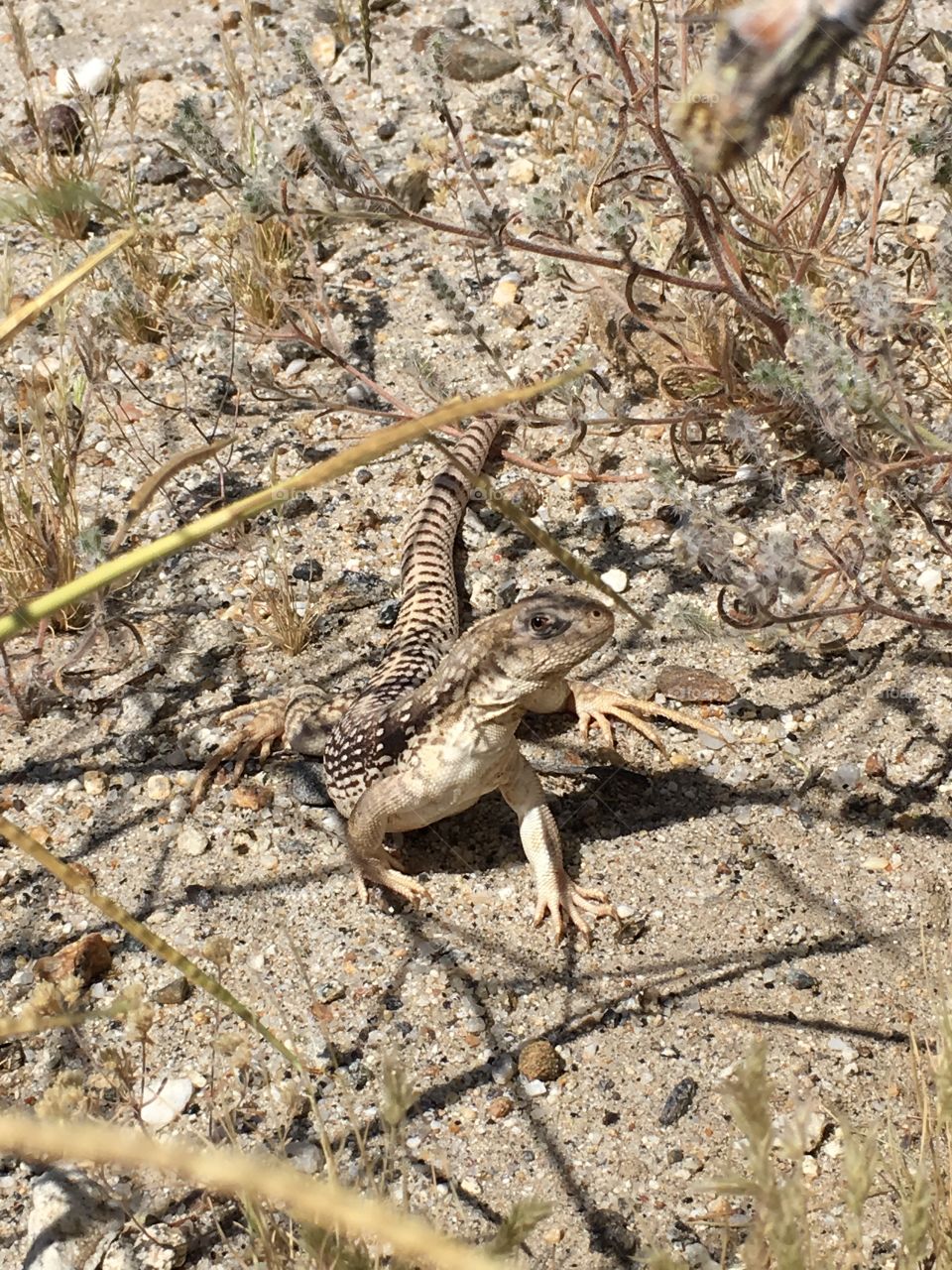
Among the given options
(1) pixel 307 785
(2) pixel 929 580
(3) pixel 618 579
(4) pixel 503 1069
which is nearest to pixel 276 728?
(1) pixel 307 785

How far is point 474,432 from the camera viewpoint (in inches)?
179

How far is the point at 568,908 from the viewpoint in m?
3.36

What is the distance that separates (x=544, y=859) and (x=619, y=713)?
66cm

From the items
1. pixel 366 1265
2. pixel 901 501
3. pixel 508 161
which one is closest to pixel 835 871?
pixel 901 501

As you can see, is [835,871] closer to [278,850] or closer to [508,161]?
[278,850]

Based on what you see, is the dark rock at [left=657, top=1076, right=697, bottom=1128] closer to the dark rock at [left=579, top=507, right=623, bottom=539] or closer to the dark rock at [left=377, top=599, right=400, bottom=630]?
the dark rock at [left=377, top=599, right=400, bottom=630]

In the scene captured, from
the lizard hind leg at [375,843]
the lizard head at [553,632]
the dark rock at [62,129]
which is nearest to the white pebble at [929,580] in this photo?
the lizard head at [553,632]

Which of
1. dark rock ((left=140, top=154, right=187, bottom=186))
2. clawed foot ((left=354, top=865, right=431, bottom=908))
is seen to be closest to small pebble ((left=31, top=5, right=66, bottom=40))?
dark rock ((left=140, top=154, right=187, bottom=186))

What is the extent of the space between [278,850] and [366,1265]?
168cm

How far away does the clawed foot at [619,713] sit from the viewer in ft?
12.6

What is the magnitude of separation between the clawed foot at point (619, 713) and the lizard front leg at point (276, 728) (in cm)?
73

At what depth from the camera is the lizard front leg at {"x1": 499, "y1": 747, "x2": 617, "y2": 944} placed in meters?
3.36

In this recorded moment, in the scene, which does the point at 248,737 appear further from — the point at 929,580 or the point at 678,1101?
the point at 929,580

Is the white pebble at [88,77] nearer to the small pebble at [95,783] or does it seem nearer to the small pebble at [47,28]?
the small pebble at [47,28]
